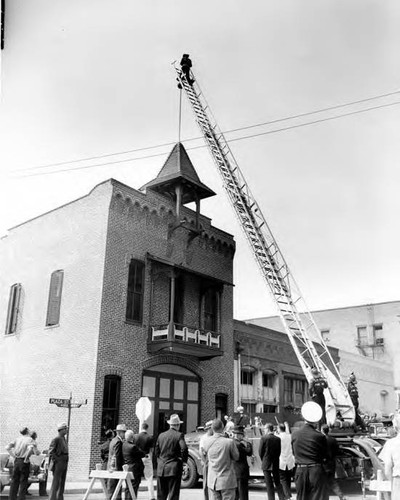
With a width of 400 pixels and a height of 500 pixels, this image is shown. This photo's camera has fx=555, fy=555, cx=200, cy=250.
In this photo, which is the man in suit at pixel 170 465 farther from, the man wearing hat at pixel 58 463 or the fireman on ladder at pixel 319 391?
the fireman on ladder at pixel 319 391

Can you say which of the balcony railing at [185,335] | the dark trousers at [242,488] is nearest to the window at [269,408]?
the balcony railing at [185,335]

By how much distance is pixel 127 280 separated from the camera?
21328 mm

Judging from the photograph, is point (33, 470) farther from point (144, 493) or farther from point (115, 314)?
point (115, 314)

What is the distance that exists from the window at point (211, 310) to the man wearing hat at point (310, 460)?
16735 mm

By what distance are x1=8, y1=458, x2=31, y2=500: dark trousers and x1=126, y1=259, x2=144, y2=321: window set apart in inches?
378

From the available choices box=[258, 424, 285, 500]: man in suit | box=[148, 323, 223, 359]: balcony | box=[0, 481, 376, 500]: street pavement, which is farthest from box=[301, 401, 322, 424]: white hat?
box=[148, 323, 223, 359]: balcony

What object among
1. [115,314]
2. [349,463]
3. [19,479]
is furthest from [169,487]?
[115,314]

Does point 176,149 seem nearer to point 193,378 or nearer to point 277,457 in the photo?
point 193,378

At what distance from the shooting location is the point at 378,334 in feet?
Answer: 172

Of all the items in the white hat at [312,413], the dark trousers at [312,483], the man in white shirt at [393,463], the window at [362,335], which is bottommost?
the dark trousers at [312,483]

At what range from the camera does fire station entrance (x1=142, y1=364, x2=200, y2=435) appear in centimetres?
2117

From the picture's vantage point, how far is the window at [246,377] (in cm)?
2773

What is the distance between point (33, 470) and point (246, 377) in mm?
15255

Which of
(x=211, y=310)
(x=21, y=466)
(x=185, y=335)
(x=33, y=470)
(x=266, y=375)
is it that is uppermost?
(x=211, y=310)
